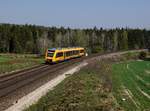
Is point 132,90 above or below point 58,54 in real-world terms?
below

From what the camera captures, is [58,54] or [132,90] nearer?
[132,90]

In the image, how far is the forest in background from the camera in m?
139

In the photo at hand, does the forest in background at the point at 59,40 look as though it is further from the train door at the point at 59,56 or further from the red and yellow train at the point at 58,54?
the train door at the point at 59,56

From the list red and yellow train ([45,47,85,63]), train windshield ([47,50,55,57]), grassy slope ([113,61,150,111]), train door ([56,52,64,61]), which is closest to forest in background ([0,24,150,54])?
red and yellow train ([45,47,85,63])

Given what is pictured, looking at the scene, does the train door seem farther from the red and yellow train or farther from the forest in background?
the forest in background

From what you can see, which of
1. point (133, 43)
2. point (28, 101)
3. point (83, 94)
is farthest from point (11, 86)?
point (133, 43)

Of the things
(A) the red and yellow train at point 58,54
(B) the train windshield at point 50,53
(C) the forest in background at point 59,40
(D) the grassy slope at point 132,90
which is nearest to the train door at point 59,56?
(A) the red and yellow train at point 58,54

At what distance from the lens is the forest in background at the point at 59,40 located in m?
139

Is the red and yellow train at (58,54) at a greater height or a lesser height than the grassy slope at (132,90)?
greater

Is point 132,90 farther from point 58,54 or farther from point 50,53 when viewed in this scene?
point 58,54

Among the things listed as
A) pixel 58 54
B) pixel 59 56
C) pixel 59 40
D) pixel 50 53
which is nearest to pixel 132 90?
pixel 50 53

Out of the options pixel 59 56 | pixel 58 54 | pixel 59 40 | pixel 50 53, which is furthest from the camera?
pixel 59 40

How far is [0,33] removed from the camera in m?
142

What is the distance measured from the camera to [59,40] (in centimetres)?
15925
